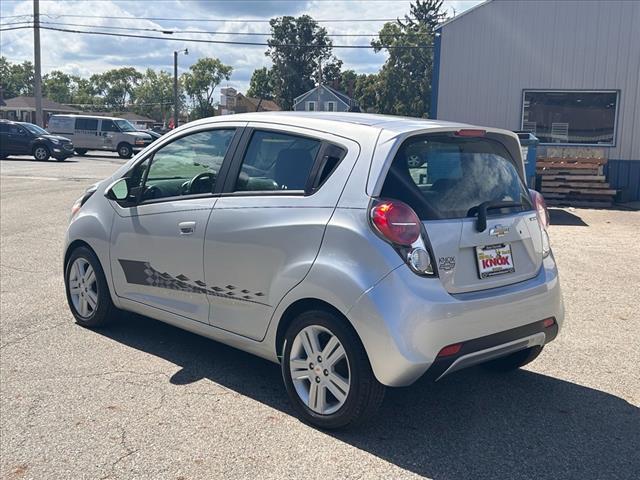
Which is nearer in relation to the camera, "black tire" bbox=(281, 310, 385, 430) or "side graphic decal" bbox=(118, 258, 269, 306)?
"black tire" bbox=(281, 310, 385, 430)

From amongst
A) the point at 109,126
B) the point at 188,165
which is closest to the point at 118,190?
the point at 188,165

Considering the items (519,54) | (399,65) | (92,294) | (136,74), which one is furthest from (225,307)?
(136,74)

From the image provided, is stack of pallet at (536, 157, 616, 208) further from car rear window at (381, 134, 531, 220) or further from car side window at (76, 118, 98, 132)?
car side window at (76, 118, 98, 132)

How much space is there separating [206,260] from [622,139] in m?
14.2

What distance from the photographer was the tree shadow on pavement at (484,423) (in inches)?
135

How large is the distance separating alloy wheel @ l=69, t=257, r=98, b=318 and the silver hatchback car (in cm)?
84

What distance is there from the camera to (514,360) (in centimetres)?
457

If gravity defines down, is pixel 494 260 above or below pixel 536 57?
below

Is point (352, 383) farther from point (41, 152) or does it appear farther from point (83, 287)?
point (41, 152)

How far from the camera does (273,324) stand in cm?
399

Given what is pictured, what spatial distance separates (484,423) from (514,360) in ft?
2.62

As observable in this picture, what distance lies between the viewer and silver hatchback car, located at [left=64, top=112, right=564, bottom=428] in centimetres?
347

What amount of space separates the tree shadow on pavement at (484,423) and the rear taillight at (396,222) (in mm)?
1109

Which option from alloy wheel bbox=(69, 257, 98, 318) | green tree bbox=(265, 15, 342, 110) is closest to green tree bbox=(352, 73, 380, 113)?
green tree bbox=(265, 15, 342, 110)
